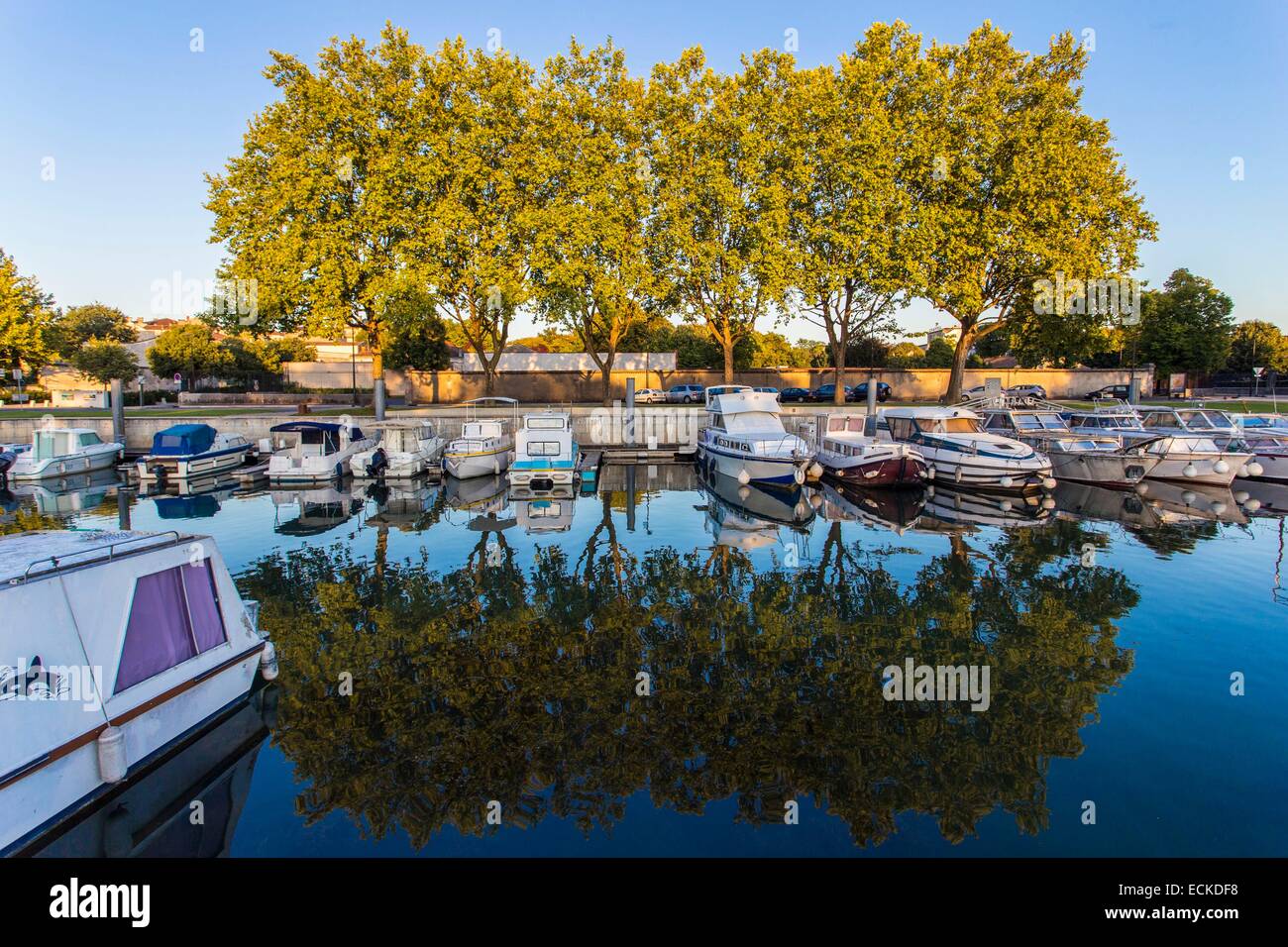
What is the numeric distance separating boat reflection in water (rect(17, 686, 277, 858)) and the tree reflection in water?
63cm

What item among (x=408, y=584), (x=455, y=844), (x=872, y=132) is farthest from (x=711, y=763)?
(x=872, y=132)

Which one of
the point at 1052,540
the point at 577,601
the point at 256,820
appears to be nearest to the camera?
the point at 256,820

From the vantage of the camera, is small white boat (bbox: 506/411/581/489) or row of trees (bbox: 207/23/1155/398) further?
row of trees (bbox: 207/23/1155/398)

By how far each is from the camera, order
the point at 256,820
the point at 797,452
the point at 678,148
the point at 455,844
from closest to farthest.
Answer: the point at 455,844 → the point at 256,820 → the point at 797,452 → the point at 678,148

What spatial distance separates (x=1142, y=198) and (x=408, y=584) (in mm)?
42958

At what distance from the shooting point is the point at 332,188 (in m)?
35.8

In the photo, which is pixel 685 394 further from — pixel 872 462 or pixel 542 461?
pixel 542 461

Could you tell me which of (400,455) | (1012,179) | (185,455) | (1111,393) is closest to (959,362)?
(1012,179)

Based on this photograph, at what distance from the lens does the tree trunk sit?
4112 cm

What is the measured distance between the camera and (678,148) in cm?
3916

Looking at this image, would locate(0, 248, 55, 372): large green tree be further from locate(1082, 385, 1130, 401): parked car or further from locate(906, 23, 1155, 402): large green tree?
locate(1082, 385, 1130, 401): parked car

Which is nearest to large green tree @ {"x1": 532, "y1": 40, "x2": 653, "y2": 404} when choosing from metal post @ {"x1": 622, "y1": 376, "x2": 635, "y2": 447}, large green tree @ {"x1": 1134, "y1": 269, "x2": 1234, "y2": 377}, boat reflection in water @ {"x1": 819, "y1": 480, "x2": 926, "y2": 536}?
metal post @ {"x1": 622, "y1": 376, "x2": 635, "y2": 447}

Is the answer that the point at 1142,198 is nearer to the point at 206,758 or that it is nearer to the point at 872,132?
the point at 872,132

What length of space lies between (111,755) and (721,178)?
1458 inches
